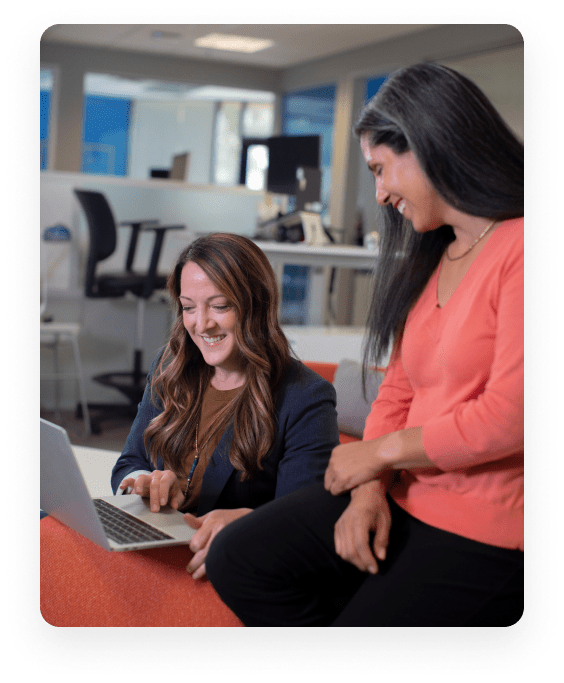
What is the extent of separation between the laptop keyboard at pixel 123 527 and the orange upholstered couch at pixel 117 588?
0.17 feet

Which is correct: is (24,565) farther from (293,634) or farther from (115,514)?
(293,634)

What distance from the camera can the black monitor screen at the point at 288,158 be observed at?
4.41 m

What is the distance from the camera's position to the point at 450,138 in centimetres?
82

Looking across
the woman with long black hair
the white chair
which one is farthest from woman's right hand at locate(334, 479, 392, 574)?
the white chair

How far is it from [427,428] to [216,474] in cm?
34

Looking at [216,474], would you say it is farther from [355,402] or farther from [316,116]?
[316,116]

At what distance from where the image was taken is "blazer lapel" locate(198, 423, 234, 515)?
1.05 metres

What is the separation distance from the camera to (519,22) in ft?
3.16

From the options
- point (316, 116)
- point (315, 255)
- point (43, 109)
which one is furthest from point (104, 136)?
point (43, 109)

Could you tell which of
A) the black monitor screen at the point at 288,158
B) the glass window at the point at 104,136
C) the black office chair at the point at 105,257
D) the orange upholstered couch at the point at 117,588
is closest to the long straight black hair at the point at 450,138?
the orange upholstered couch at the point at 117,588

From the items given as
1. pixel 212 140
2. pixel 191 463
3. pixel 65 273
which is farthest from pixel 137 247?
pixel 212 140

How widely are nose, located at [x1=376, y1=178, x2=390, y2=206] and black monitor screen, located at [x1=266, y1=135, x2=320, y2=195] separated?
3567 millimetres

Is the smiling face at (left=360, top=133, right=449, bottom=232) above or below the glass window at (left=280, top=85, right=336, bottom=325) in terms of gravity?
below

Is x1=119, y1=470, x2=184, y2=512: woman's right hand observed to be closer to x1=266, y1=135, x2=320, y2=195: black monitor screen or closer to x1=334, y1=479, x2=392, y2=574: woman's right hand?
x1=334, y1=479, x2=392, y2=574: woman's right hand
